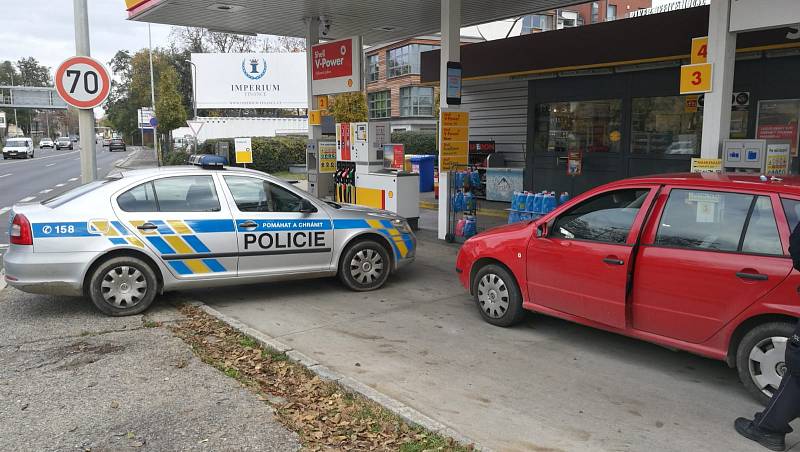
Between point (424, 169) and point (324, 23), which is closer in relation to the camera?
point (324, 23)

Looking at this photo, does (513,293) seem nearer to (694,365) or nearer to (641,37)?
(694,365)

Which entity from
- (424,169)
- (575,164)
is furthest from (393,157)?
(424,169)

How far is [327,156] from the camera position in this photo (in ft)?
45.4

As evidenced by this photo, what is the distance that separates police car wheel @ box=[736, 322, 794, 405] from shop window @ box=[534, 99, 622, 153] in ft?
31.2

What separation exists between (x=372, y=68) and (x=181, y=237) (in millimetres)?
44878

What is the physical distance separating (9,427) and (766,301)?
5121mm

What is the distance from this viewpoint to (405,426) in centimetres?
395

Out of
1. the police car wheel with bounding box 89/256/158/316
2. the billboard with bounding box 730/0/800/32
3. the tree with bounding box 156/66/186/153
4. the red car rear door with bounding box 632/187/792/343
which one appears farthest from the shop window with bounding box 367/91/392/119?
the red car rear door with bounding box 632/187/792/343

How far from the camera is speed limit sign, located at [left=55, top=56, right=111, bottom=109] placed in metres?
8.40

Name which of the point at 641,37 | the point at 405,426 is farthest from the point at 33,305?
the point at 641,37

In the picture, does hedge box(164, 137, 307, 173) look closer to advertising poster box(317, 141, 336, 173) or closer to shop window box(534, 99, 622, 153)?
advertising poster box(317, 141, 336, 173)

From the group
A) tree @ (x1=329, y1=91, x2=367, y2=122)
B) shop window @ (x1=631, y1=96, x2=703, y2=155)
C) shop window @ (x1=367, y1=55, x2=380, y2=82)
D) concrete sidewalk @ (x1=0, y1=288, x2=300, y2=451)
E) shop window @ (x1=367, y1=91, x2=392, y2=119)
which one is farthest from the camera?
shop window @ (x1=367, y1=55, x2=380, y2=82)

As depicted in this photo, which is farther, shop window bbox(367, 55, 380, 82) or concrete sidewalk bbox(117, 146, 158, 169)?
shop window bbox(367, 55, 380, 82)

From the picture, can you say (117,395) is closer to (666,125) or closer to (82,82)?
(82,82)
